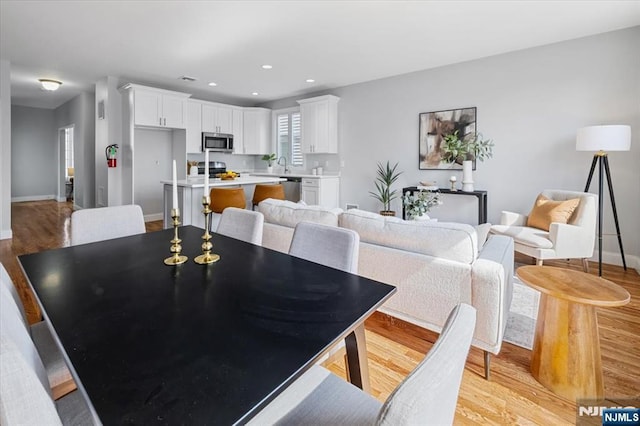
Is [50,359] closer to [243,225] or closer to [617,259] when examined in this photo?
[243,225]

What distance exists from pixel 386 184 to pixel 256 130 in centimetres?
339

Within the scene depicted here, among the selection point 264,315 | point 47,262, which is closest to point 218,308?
point 264,315

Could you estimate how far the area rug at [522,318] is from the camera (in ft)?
7.26

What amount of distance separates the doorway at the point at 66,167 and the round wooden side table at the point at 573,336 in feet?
35.0

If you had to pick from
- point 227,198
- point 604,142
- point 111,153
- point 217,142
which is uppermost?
point 217,142

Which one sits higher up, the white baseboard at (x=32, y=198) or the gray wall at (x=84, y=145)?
the gray wall at (x=84, y=145)

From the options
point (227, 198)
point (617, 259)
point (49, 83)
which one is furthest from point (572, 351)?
point (49, 83)

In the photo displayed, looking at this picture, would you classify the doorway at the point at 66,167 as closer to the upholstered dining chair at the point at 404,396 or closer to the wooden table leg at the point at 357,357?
the wooden table leg at the point at 357,357

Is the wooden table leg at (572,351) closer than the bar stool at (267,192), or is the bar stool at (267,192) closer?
the wooden table leg at (572,351)

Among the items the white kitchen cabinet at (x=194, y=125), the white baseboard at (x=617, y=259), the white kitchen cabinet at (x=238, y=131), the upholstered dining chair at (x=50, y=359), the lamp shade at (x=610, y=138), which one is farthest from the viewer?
the white kitchen cabinet at (x=238, y=131)

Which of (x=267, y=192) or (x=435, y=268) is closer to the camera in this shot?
(x=435, y=268)

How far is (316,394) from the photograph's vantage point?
0.97 m

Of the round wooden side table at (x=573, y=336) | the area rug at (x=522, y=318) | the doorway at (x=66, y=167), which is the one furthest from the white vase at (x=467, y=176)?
the doorway at (x=66, y=167)

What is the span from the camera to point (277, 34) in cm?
371
